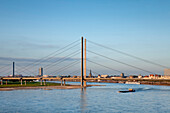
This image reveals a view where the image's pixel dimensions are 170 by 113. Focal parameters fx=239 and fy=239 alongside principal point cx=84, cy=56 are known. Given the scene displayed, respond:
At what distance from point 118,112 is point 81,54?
7364cm

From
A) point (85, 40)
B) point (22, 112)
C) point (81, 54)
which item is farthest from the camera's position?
point (85, 40)

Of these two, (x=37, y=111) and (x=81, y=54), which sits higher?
(x=81, y=54)

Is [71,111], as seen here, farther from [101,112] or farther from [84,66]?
[84,66]

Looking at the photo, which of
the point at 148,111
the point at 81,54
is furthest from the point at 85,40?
the point at 148,111

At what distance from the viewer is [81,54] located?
110625 millimetres

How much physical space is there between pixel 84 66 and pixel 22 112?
7472cm

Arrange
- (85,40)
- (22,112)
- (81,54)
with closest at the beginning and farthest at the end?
1. (22,112)
2. (81,54)
3. (85,40)

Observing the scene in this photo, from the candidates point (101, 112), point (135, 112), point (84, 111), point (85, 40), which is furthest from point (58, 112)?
point (85, 40)

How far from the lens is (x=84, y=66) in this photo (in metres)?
111

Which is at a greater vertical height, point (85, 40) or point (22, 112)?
point (85, 40)

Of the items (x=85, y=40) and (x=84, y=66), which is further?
(x=85, y=40)

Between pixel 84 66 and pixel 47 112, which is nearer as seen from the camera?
pixel 47 112

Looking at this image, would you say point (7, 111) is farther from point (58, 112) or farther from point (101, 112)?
point (101, 112)

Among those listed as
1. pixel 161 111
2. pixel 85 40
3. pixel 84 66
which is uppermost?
pixel 85 40
